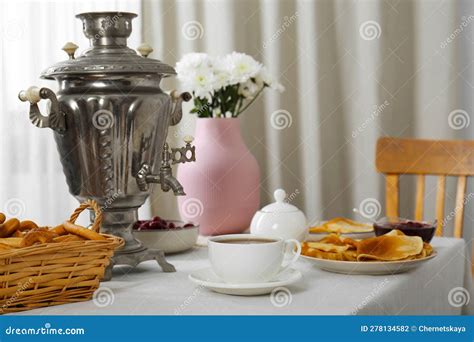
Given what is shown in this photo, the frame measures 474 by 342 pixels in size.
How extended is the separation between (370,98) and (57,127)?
1.45 metres

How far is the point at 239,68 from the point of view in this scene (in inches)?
69.6

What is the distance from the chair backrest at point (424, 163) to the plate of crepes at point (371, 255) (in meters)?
0.72

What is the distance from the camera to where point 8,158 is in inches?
109

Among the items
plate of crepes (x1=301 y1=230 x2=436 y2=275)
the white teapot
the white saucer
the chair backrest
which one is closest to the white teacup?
the white saucer

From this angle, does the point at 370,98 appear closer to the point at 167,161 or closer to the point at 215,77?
the point at 215,77

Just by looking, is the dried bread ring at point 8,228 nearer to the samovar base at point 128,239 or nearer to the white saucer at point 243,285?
the samovar base at point 128,239

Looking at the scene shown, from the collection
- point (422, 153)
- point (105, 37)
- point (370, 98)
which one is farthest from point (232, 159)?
point (370, 98)

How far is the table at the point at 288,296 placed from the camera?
3.56ft

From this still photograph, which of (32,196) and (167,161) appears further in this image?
(32,196)

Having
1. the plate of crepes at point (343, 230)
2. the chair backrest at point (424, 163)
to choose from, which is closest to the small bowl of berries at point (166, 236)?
the plate of crepes at point (343, 230)

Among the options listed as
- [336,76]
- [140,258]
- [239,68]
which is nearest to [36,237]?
[140,258]

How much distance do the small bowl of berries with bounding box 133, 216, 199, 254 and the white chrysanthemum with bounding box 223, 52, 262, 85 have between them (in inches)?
16.0

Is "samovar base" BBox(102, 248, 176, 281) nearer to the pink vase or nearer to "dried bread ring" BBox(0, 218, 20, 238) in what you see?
"dried bread ring" BBox(0, 218, 20, 238)

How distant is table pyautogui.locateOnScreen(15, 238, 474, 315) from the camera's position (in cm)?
109
